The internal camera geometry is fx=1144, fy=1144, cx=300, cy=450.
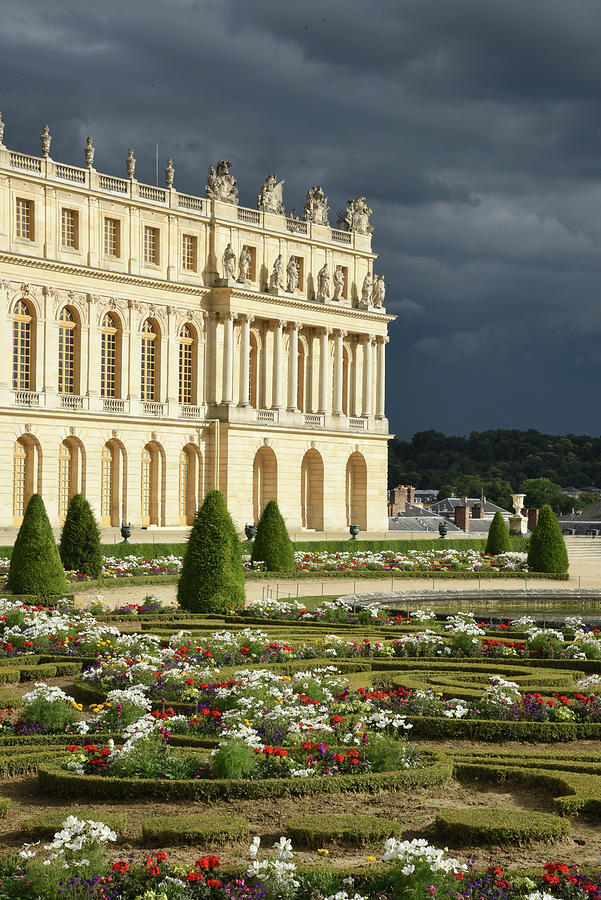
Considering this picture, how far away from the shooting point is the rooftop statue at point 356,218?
66.9m

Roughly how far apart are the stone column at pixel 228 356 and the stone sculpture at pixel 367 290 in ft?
33.7

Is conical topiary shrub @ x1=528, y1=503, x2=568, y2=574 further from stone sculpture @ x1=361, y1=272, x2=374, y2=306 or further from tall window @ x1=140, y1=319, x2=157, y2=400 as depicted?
stone sculpture @ x1=361, y1=272, x2=374, y2=306

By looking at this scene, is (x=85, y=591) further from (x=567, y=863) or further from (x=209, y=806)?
(x=567, y=863)

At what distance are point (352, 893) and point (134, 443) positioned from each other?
46788 millimetres

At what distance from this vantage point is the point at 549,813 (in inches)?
393

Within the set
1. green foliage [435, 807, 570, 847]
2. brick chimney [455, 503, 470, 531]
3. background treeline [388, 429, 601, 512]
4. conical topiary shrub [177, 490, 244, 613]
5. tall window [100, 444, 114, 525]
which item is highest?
background treeline [388, 429, 601, 512]

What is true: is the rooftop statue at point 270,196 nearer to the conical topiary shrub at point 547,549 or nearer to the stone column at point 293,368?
the stone column at point 293,368

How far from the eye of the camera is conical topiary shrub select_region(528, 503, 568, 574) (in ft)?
118

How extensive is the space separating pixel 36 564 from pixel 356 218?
4572 cm

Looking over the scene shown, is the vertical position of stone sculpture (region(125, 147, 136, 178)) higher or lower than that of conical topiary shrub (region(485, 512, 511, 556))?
higher

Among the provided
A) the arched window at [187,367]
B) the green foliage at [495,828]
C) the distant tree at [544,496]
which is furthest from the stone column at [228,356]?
the distant tree at [544,496]

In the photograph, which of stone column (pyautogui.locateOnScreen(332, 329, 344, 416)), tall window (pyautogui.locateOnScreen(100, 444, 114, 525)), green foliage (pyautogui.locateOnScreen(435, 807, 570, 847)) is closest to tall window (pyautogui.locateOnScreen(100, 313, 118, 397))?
tall window (pyautogui.locateOnScreen(100, 444, 114, 525))

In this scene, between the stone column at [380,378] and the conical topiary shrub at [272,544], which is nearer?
the conical topiary shrub at [272,544]

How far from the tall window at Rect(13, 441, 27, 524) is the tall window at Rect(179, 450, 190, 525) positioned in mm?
9148
